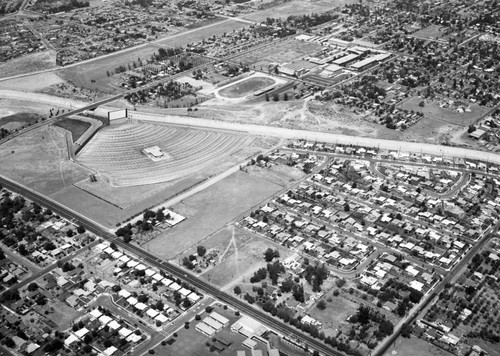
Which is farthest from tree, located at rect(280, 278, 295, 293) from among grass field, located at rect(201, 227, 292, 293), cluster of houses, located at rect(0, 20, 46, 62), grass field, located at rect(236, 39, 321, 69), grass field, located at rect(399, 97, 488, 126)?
cluster of houses, located at rect(0, 20, 46, 62)

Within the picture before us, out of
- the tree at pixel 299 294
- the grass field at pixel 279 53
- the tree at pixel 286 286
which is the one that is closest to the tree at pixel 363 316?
the tree at pixel 299 294

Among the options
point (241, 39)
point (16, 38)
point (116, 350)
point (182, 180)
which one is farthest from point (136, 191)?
point (16, 38)

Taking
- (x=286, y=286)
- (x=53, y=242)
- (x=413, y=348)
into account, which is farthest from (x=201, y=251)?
(x=413, y=348)

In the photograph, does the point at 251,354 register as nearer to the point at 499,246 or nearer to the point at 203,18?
the point at 499,246

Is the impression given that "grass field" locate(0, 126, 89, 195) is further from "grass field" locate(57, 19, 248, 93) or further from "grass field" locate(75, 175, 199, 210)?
"grass field" locate(57, 19, 248, 93)

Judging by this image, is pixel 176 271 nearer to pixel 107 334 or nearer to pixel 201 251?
pixel 201 251

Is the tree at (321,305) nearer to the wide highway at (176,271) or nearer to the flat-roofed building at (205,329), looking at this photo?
the wide highway at (176,271)
